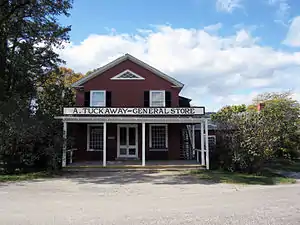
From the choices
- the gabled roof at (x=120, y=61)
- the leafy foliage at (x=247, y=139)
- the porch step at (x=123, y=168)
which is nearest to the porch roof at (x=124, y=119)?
the leafy foliage at (x=247, y=139)

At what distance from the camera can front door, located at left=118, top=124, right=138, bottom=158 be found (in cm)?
1983

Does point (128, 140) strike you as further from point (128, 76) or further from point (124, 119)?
point (128, 76)

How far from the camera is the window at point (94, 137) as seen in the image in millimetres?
19625

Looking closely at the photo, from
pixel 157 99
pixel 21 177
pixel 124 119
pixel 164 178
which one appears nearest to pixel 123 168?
pixel 124 119

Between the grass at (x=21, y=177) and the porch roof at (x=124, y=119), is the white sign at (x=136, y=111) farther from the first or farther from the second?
the grass at (x=21, y=177)

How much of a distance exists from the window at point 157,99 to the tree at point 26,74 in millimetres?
7180

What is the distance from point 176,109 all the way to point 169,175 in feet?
16.1

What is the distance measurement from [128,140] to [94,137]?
2465mm

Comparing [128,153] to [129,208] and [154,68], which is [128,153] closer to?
[154,68]

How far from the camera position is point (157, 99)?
20109 millimetres

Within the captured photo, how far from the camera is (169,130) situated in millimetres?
19891

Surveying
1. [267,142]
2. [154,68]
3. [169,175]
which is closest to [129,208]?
[169,175]

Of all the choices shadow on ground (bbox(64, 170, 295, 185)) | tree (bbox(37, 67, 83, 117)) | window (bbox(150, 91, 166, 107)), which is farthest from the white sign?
tree (bbox(37, 67, 83, 117))

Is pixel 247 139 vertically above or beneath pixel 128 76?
beneath
